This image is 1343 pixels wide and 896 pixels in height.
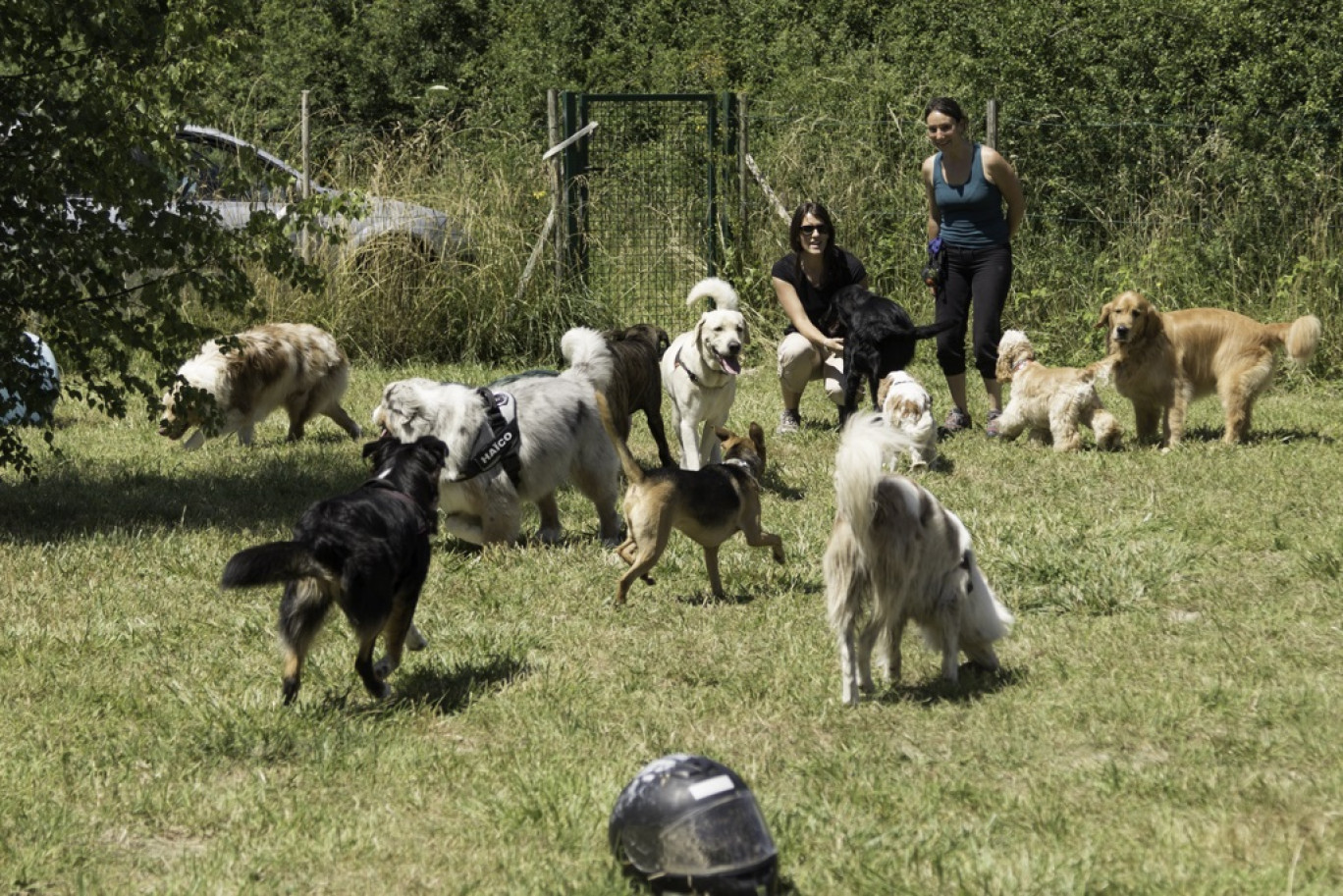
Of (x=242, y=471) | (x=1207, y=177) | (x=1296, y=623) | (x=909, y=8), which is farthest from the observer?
(x=909, y=8)

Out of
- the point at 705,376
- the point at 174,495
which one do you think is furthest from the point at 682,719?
the point at 174,495

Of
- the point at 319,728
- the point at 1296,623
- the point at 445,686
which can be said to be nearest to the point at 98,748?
the point at 319,728

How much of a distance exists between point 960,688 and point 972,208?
19.0 feet

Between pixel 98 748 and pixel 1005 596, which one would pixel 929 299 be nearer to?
pixel 1005 596

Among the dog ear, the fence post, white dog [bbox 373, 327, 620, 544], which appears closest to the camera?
white dog [bbox 373, 327, 620, 544]

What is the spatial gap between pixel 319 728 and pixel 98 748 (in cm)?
70

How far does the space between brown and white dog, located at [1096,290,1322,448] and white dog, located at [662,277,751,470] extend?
108 inches

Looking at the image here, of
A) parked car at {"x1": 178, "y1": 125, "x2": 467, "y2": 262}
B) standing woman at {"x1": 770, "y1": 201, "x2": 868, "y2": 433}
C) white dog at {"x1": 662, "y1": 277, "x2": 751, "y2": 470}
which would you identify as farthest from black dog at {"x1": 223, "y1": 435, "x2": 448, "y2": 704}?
parked car at {"x1": 178, "y1": 125, "x2": 467, "y2": 262}

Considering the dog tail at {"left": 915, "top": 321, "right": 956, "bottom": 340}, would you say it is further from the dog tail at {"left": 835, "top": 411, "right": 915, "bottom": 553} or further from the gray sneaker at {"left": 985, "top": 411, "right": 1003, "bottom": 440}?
the dog tail at {"left": 835, "top": 411, "right": 915, "bottom": 553}

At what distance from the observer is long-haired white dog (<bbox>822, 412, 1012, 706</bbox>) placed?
15.3 ft

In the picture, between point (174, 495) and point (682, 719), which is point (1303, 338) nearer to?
point (682, 719)

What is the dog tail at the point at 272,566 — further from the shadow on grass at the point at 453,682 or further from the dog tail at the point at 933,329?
the dog tail at the point at 933,329

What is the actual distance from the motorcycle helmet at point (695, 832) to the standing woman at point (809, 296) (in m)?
6.81

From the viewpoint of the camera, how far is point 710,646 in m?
5.75
